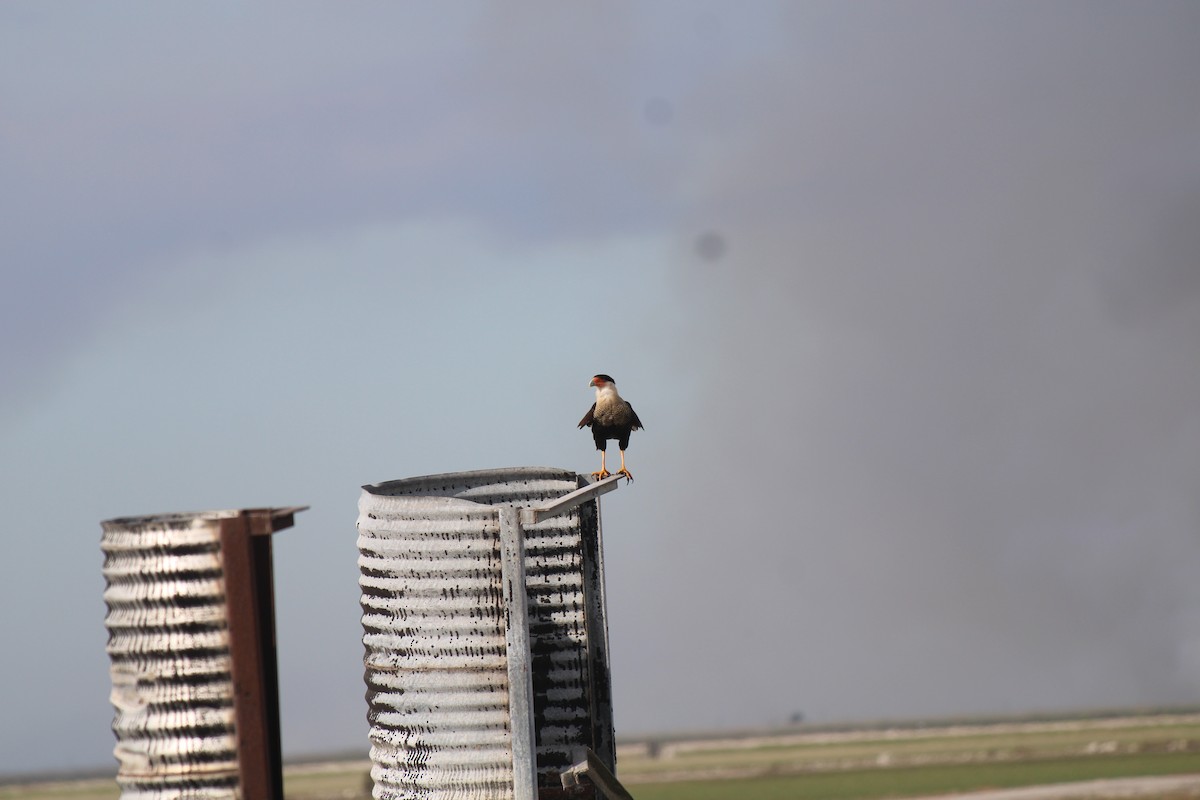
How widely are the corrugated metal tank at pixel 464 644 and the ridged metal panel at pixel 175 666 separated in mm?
1847

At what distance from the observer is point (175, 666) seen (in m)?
10.9

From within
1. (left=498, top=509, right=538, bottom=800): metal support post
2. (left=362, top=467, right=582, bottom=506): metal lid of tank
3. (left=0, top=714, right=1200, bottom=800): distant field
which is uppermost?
(left=362, top=467, right=582, bottom=506): metal lid of tank

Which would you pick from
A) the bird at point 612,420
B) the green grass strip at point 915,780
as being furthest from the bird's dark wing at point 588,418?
the green grass strip at point 915,780

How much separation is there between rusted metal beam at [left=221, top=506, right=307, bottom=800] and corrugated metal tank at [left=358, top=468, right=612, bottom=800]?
5.24 ft

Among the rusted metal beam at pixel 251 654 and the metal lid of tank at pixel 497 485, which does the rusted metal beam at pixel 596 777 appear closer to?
the metal lid of tank at pixel 497 485

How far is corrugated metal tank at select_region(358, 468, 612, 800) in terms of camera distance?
12.1 metres

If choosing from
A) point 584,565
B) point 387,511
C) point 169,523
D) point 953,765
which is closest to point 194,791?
point 169,523

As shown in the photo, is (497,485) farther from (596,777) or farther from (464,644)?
(596,777)

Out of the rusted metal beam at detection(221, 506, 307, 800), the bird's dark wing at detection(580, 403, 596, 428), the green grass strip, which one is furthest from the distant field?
the rusted metal beam at detection(221, 506, 307, 800)

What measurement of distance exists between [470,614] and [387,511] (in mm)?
1156

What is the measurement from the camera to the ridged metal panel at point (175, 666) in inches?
424

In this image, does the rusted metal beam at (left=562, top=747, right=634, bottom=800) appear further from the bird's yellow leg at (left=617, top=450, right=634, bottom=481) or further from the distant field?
the distant field

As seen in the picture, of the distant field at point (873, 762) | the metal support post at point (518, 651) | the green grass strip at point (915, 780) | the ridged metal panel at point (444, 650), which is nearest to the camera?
the metal support post at point (518, 651)

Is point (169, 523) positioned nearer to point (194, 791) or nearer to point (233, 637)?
point (233, 637)
